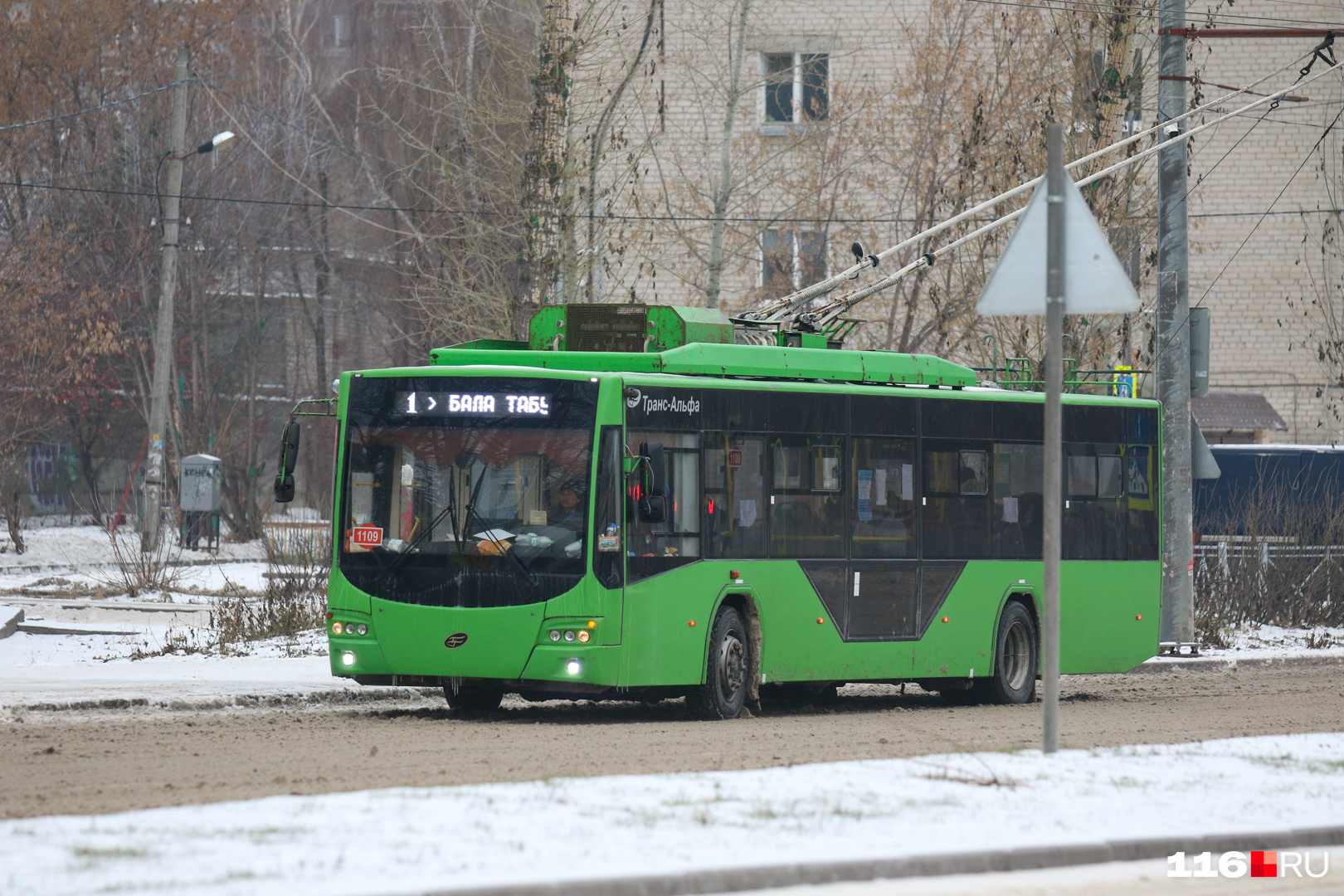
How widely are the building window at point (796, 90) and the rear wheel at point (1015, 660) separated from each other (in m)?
17.1

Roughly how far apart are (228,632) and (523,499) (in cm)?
688

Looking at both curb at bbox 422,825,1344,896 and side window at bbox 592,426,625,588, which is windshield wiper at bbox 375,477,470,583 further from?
curb at bbox 422,825,1344,896

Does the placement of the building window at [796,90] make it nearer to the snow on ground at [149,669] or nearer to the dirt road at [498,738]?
the snow on ground at [149,669]

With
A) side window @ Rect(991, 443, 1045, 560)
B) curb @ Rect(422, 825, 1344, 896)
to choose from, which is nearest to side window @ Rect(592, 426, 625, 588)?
side window @ Rect(991, 443, 1045, 560)

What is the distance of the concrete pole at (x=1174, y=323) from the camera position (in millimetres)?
22734

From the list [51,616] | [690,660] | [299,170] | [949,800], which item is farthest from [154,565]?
[299,170]

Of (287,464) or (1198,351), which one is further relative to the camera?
(1198,351)

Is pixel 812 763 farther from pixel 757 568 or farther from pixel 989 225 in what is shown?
pixel 989 225

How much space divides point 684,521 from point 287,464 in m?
3.16

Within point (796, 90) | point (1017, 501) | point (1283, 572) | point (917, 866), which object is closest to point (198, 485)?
point (796, 90)

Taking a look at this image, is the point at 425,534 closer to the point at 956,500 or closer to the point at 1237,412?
the point at 956,500

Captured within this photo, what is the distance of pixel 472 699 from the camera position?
1603 centimetres

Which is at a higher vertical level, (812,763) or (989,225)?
(989,225)

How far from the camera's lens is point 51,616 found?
25.5m
